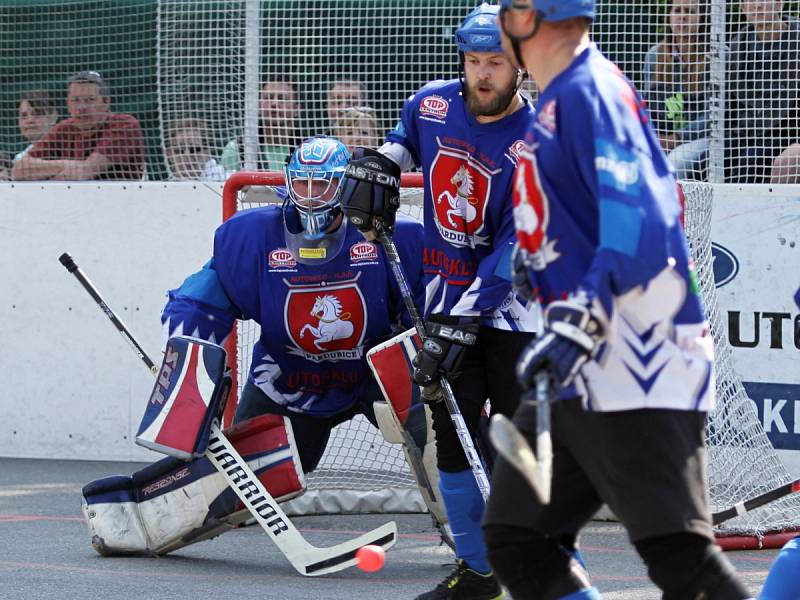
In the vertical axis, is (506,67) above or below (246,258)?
above

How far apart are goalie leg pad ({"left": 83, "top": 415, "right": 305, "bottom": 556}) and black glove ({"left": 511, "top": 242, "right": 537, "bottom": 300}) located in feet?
6.78

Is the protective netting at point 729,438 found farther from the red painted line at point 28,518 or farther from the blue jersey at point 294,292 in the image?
the red painted line at point 28,518

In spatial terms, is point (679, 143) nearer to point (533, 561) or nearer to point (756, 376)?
point (756, 376)

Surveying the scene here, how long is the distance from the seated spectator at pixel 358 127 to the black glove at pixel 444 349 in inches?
98.3

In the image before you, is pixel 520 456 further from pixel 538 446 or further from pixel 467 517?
pixel 467 517

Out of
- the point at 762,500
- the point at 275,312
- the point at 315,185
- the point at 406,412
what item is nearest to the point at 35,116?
the point at 275,312

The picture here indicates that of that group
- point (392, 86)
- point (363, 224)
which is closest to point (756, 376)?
point (392, 86)

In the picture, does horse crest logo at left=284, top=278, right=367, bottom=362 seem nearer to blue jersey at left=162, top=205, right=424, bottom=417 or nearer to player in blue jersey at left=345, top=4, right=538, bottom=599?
blue jersey at left=162, top=205, right=424, bottom=417

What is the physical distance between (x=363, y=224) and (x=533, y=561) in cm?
158

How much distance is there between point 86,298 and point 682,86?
2877 mm

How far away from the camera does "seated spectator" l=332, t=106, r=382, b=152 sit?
236 inches

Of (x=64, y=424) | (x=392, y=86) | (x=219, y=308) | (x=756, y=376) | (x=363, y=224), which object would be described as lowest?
(x=64, y=424)

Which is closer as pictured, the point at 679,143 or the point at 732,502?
the point at 732,502

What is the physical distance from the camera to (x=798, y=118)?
18.2 feet
